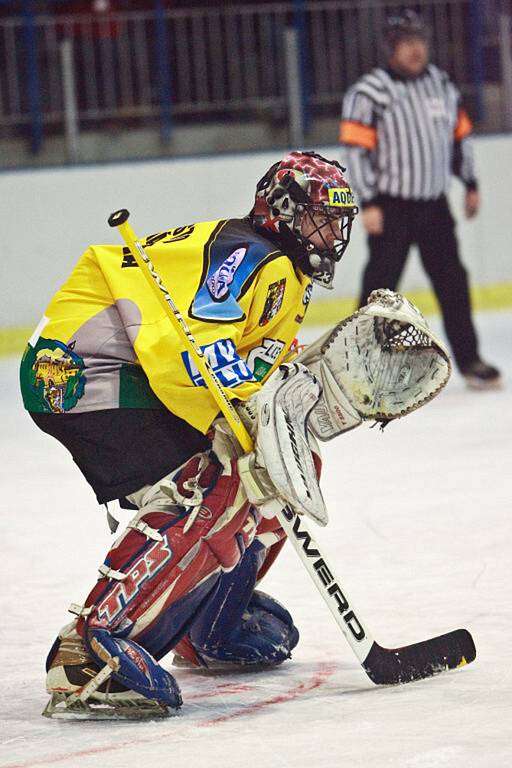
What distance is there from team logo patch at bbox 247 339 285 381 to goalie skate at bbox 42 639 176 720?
54cm

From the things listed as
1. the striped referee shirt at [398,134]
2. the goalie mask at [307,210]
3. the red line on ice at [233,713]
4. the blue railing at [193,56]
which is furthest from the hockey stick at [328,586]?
the blue railing at [193,56]

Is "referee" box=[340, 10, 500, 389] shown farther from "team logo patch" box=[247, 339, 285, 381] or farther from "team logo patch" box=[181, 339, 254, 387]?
"team logo patch" box=[181, 339, 254, 387]

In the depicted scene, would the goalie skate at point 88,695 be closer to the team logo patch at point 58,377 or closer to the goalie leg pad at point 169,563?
the goalie leg pad at point 169,563

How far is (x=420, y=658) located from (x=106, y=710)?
522 mm

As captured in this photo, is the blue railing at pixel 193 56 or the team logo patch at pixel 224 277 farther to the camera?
the blue railing at pixel 193 56

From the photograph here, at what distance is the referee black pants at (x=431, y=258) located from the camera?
20.3 feet

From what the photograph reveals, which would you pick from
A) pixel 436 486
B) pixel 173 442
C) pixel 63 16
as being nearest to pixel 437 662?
pixel 173 442

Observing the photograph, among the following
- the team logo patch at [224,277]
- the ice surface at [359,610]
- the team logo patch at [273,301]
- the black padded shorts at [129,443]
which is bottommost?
the ice surface at [359,610]

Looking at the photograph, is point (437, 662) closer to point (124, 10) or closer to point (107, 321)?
point (107, 321)

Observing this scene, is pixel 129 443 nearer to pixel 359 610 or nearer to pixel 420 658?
pixel 420 658

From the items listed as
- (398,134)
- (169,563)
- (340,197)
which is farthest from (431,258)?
(169,563)

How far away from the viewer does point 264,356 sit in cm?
265

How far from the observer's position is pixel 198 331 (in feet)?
8.12

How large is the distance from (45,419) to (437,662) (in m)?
0.76
